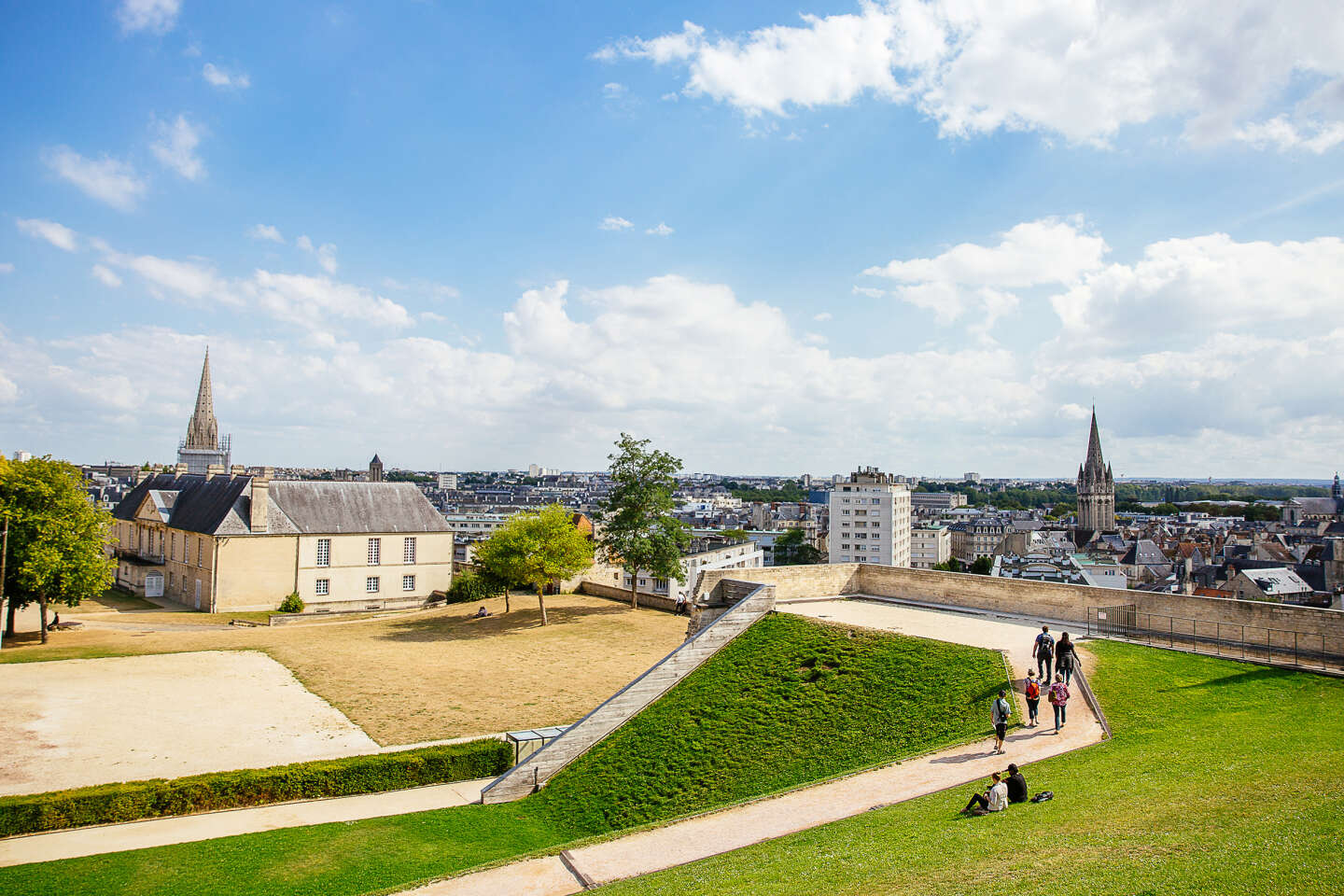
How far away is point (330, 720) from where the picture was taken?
77.5ft

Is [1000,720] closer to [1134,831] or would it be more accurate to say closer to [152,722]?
[1134,831]

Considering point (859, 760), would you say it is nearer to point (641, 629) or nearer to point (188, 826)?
point (188, 826)

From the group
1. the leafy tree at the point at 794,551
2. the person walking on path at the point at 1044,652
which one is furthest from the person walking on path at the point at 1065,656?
the leafy tree at the point at 794,551

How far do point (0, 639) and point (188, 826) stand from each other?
28316mm

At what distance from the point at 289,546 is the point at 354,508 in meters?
5.01

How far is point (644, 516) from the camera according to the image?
4188 centimetres

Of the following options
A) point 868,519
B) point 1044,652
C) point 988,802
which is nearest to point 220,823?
point 988,802

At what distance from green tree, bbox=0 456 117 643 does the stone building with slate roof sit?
9.97m

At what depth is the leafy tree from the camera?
135125mm

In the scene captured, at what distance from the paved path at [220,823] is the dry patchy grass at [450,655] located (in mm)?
3970

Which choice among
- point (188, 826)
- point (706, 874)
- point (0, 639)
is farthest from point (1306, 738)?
point (0, 639)

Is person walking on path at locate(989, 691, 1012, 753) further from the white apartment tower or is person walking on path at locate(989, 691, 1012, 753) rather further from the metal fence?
the white apartment tower

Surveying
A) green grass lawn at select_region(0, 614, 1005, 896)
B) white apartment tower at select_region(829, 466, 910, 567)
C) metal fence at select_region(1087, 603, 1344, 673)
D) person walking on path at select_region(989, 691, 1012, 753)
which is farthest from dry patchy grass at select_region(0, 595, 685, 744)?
white apartment tower at select_region(829, 466, 910, 567)

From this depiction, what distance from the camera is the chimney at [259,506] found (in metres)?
48.4
